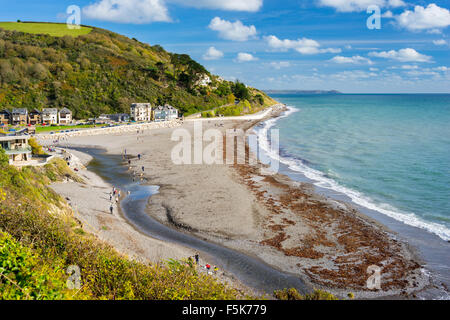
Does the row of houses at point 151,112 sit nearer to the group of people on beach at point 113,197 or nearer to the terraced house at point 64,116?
the terraced house at point 64,116

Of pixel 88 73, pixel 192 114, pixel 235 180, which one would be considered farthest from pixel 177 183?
pixel 88 73

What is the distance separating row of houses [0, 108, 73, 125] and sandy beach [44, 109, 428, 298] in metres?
41.2

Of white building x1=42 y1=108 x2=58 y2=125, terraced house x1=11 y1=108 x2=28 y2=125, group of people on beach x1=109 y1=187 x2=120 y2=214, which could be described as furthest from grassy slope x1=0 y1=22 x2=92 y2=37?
group of people on beach x1=109 y1=187 x2=120 y2=214

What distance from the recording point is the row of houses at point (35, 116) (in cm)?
7150

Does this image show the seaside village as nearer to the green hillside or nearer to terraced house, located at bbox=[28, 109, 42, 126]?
terraced house, located at bbox=[28, 109, 42, 126]

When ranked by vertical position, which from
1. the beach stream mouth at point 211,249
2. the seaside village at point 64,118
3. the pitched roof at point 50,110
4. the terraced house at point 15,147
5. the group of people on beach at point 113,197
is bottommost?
the beach stream mouth at point 211,249

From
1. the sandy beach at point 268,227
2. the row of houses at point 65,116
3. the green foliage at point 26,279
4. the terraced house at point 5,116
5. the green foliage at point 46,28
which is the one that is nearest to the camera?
the green foliage at point 26,279

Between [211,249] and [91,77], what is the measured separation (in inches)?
3632

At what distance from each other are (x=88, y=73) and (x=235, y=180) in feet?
268

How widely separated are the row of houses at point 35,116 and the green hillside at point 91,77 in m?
6.60

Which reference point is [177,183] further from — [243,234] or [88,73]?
[88,73]

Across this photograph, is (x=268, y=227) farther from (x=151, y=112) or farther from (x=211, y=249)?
(x=151, y=112)

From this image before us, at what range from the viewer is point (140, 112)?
8956cm

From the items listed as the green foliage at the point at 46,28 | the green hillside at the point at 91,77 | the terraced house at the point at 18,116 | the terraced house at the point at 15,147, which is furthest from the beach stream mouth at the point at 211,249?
the green foliage at the point at 46,28
